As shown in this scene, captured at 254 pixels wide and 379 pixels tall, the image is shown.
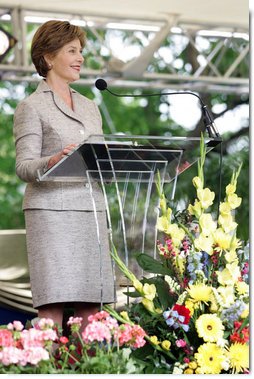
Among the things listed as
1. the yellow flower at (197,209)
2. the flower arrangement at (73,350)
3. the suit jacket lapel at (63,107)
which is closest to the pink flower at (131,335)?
the flower arrangement at (73,350)

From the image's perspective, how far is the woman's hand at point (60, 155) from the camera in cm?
308

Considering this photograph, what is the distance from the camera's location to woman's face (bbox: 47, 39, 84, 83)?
343cm

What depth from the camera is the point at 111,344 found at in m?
3.09

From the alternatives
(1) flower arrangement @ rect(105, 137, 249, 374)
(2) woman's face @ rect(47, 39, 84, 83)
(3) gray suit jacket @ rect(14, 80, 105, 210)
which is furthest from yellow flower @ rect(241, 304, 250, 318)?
(2) woman's face @ rect(47, 39, 84, 83)

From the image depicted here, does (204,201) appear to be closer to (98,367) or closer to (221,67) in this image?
(98,367)

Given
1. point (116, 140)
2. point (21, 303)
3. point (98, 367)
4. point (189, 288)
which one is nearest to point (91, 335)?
point (98, 367)

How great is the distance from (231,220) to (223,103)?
33.2ft

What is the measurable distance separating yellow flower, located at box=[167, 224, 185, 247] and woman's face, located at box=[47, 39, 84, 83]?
668 millimetres

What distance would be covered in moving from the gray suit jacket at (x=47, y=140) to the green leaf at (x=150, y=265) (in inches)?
10.9

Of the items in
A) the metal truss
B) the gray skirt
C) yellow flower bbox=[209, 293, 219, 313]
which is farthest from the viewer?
the metal truss

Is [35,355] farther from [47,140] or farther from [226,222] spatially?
[47,140]

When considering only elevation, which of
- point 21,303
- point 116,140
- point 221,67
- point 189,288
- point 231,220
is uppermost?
point 221,67

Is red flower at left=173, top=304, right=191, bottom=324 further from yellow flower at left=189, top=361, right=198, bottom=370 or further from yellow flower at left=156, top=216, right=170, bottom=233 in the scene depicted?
yellow flower at left=156, top=216, right=170, bottom=233

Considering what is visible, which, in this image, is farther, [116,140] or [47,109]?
[47,109]
